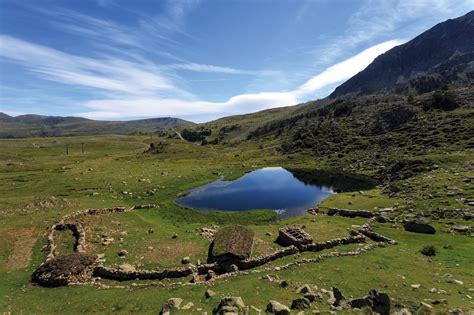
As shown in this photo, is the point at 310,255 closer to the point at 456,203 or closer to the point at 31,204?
the point at 456,203

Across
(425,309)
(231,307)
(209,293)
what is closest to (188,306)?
(209,293)

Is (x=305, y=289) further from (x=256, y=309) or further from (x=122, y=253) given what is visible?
(x=122, y=253)

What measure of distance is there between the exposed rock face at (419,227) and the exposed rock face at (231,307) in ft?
95.0

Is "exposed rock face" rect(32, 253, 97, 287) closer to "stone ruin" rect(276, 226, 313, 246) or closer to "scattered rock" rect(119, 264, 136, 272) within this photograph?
"scattered rock" rect(119, 264, 136, 272)

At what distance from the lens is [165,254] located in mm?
32844

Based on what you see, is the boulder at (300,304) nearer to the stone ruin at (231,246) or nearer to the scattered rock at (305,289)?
the scattered rock at (305,289)

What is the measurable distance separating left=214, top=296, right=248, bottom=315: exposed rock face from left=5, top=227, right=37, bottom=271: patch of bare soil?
2109 cm

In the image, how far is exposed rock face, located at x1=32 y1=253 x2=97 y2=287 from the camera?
26578mm

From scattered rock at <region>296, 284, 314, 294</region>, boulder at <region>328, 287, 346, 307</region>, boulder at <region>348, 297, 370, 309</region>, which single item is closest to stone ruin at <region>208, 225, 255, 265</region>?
scattered rock at <region>296, 284, 314, 294</region>

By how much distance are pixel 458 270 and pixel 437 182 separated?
31266 mm

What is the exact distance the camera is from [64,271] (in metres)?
27.2

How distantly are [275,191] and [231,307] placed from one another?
2141 inches

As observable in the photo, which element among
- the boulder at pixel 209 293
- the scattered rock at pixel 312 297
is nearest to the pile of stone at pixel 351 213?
the scattered rock at pixel 312 297

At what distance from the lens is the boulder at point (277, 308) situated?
1989 cm
